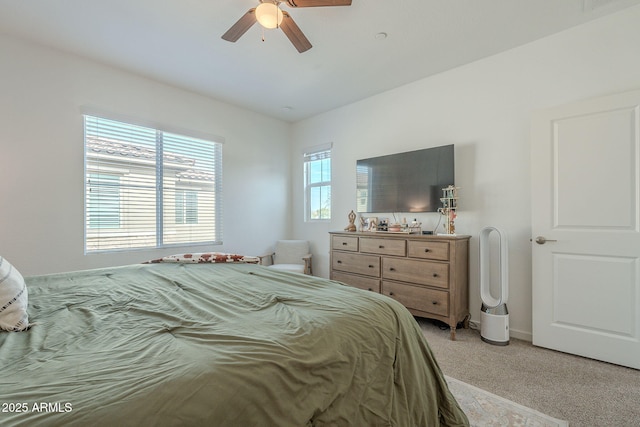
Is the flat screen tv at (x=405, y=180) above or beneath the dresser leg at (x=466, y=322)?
above

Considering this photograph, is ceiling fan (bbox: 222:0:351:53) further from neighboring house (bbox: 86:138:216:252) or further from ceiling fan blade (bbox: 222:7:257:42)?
neighboring house (bbox: 86:138:216:252)

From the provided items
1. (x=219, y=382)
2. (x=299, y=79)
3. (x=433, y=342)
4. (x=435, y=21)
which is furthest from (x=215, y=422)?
(x=299, y=79)

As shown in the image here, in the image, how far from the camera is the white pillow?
101 centimetres

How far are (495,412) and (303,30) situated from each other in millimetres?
3096

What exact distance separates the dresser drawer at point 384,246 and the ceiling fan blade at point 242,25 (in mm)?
2319

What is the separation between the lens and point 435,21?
7.47 feet

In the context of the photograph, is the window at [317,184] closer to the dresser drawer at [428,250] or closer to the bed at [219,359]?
the dresser drawer at [428,250]

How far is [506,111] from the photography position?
2.72 m

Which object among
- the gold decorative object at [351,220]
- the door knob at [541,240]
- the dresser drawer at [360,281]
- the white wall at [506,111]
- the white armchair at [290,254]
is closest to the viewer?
the white wall at [506,111]

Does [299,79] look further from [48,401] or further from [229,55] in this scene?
[48,401]

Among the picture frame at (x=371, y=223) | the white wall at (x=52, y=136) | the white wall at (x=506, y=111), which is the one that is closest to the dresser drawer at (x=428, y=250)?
the white wall at (x=506, y=111)

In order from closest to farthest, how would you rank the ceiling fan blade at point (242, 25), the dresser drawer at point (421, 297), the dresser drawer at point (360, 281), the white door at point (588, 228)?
the ceiling fan blade at point (242, 25) < the white door at point (588, 228) < the dresser drawer at point (421, 297) < the dresser drawer at point (360, 281)

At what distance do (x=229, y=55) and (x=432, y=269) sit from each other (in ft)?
9.62

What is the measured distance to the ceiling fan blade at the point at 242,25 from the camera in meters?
1.88
